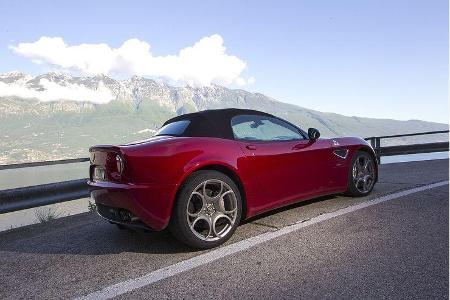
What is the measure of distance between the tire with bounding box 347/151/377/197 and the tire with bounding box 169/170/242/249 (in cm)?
214

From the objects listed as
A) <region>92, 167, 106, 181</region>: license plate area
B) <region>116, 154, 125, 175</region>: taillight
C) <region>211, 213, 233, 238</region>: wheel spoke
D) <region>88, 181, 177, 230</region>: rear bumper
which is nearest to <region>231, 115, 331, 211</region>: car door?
<region>211, 213, 233, 238</region>: wheel spoke

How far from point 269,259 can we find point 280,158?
135cm

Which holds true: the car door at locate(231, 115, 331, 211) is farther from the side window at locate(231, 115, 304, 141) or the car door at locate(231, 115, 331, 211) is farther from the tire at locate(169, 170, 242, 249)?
the tire at locate(169, 170, 242, 249)

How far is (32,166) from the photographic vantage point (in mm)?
5559

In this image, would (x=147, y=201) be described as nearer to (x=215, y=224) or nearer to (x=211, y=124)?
(x=215, y=224)

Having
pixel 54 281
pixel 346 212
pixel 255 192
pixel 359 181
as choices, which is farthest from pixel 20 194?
pixel 359 181

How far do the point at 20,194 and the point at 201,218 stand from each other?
2589 mm

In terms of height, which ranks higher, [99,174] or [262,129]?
[262,129]

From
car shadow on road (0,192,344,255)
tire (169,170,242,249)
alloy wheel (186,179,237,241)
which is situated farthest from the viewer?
car shadow on road (0,192,344,255)

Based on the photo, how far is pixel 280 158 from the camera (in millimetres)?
4418

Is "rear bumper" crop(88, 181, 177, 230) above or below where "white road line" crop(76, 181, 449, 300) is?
above

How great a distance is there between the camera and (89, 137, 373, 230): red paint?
349 centimetres

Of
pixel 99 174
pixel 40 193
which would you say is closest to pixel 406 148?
pixel 40 193

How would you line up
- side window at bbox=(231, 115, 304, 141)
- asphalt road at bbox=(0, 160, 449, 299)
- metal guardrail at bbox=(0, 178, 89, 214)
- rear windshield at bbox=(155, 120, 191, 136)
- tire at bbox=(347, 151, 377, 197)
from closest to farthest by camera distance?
asphalt road at bbox=(0, 160, 449, 299) < rear windshield at bbox=(155, 120, 191, 136) < side window at bbox=(231, 115, 304, 141) < metal guardrail at bbox=(0, 178, 89, 214) < tire at bbox=(347, 151, 377, 197)
